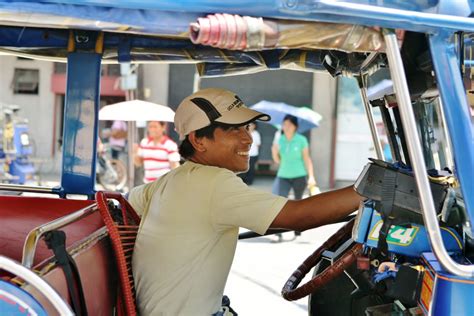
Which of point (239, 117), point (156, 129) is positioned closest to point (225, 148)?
point (239, 117)

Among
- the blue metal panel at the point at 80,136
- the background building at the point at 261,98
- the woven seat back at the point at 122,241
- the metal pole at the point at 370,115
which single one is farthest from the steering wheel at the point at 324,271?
the background building at the point at 261,98

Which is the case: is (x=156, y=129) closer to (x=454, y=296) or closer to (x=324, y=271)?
(x=324, y=271)

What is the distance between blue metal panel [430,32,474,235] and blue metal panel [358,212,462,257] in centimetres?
21

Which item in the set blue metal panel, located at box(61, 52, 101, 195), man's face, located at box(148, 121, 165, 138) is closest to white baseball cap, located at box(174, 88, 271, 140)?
blue metal panel, located at box(61, 52, 101, 195)

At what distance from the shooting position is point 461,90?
1843mm

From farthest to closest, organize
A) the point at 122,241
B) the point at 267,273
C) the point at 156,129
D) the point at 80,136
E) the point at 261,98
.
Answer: the point at 261,98 → the point at 156,129 → the point at 267,273 → the point at 80,136 → the point at 122,241

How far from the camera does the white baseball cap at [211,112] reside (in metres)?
2.59

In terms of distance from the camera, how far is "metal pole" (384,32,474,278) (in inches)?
68.9

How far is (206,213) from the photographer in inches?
94.8

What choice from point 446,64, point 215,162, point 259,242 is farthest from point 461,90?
point 259,242

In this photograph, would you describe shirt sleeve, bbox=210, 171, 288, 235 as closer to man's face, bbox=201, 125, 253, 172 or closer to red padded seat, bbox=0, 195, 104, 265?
man's face, bbox=201, 125, 253, 172

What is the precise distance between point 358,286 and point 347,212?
52 cm

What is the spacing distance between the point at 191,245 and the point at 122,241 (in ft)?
0.93

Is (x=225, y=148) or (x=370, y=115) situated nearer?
(x=225, y=148)
